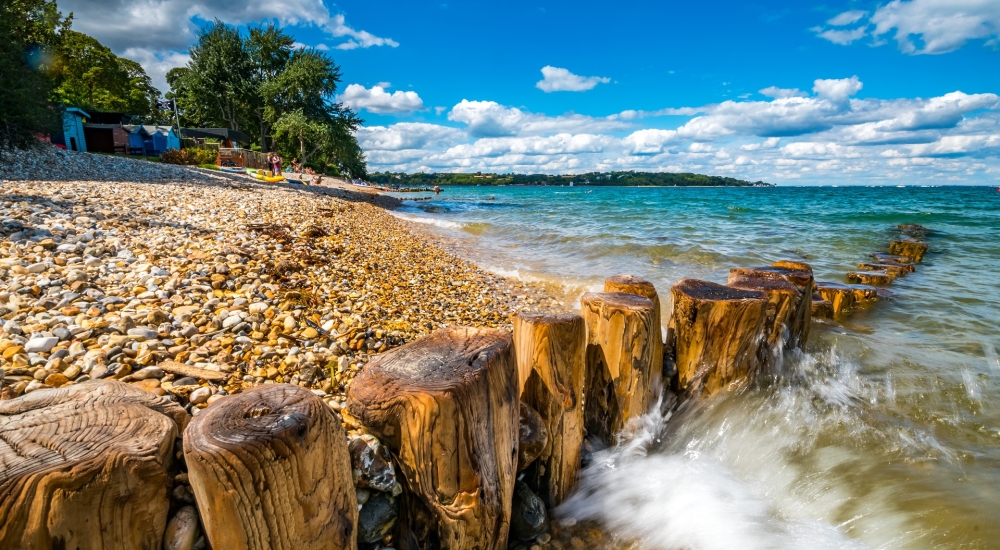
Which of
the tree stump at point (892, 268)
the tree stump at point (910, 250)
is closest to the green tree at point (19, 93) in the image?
the tree stump at point (892, 268)

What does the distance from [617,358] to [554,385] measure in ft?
2.37

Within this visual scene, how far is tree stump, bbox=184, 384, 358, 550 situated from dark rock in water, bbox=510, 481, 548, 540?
131 centimetres

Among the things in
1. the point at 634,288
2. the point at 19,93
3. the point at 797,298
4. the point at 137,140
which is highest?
the point at 137,140

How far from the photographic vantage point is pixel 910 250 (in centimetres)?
1309

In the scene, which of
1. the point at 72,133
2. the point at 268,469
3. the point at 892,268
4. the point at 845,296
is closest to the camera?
the point at 268,469

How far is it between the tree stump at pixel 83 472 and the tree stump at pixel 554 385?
201 cm

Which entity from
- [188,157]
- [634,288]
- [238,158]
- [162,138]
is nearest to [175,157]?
[188,157]

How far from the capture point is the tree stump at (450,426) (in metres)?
2.19

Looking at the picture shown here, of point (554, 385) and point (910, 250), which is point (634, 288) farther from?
point (910, 250)

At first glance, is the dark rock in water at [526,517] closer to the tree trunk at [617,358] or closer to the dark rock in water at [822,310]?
the tree trunk at [617,358]

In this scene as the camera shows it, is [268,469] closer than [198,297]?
Yes

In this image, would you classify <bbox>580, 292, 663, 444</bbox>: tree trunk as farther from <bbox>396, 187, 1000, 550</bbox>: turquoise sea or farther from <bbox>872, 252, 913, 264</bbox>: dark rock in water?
<bbox>872, 252, 913, 264</bbox>: dark rock in water

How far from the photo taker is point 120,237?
6.28 meters

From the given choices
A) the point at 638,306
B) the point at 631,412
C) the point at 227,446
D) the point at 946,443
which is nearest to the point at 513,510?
the point at 631,412
